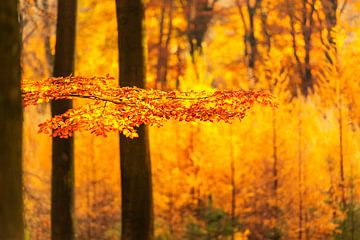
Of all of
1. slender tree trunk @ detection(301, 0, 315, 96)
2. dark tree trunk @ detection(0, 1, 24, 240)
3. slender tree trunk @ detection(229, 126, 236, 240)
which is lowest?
slender tree trunk @ detection(229, 126, 236, 240)

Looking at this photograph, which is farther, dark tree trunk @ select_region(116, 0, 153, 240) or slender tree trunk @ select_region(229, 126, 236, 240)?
slender tree trunk @ select_region(229, 126, 236, 240)

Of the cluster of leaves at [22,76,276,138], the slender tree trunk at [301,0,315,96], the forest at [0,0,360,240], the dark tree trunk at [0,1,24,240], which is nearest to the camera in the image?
the dark tree trunk at [0,1,24,240]

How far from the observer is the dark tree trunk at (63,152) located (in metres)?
11.9

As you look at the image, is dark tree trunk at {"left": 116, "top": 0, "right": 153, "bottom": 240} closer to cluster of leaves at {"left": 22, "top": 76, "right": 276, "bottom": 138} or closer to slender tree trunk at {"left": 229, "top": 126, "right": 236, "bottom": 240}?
cluster of leaves at {"left": 22, "top": 76, "right": 276, "bottom": 138}

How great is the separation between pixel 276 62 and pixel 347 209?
4.04 meters

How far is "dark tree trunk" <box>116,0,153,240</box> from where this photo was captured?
9.14 meters

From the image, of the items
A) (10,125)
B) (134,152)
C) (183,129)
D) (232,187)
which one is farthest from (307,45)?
(10,125)

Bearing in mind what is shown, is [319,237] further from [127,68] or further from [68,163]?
[127,68]

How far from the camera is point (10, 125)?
18.6 ft

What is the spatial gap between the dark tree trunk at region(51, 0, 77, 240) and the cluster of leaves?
11.3 ft

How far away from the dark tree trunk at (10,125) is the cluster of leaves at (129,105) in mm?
2208

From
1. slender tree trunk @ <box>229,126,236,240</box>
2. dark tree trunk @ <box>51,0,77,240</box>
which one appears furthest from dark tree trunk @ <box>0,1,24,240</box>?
slender tree trunk @ <box>229,126,236,240</box>

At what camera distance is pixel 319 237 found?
16.7m

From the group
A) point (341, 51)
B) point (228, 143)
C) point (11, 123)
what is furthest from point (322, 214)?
point (11, 123)
